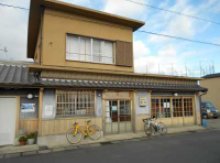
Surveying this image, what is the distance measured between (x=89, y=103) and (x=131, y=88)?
8.86 ft

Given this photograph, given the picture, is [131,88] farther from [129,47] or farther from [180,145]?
[180,145]

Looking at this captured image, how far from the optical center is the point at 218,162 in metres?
6.21

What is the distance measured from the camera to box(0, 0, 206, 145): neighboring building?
373 inches

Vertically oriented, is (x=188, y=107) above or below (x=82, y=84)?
below

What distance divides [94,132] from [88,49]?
5059 mm

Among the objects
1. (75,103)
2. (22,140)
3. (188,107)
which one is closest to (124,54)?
(75,103)

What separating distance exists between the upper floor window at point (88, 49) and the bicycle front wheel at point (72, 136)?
423 centimetres

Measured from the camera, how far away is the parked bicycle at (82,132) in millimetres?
9637

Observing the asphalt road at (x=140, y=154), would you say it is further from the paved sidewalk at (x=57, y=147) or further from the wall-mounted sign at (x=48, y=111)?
the wall-mounted sign at (x=48, y=111)

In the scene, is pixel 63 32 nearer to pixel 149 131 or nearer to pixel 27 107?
pixel 27 107

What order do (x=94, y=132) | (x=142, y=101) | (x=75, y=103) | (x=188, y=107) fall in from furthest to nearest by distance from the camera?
1. (x=188, y=107)
2. (x=142, y=101)
3. (x=75, y=103)
4. (x=94, y=132)

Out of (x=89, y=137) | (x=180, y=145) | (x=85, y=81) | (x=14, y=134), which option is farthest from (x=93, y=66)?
(x=180, y=145)

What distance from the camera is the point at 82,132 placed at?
10.0 m

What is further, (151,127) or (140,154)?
(151,127)
